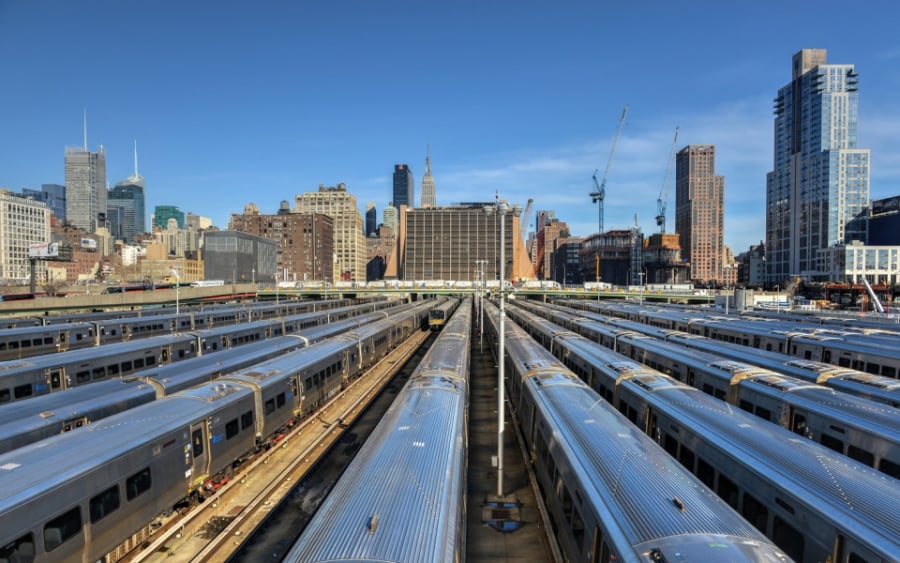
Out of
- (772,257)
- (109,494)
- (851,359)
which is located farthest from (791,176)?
(109,494)

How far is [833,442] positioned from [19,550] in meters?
19.8

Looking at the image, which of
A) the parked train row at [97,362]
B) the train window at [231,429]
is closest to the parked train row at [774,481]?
the train window at [231,429]

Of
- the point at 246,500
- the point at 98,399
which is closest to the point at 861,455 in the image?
the point at 246,500

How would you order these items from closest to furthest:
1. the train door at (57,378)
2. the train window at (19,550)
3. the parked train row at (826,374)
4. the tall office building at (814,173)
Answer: the train window at (19,550), the parked train row at (826,374), the train door at (57,378), the tall office building at (814,173)

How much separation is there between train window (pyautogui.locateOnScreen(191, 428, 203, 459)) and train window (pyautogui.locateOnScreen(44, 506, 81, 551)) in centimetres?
381

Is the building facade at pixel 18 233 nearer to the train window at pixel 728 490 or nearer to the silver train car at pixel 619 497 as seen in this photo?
the silver train car at pixel 619 497

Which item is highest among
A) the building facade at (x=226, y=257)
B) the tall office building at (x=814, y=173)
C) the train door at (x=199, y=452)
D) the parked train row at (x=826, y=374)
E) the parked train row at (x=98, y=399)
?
the tall office building at (x=814, y=173)

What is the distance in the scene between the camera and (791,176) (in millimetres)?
185250

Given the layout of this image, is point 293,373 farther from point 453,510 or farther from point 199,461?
point 453,510

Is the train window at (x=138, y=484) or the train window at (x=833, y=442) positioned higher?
the train window at (x=833, y=442)

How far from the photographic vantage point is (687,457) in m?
12.6

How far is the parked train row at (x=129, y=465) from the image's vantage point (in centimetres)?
914

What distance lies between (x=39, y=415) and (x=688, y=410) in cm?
1976

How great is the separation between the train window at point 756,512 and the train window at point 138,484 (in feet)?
49.1
